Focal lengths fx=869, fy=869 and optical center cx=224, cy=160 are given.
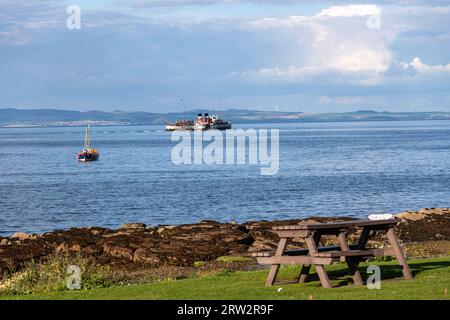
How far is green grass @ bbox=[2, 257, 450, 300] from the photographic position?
46.0ft

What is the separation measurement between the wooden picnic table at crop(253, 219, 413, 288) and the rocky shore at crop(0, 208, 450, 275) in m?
6.00

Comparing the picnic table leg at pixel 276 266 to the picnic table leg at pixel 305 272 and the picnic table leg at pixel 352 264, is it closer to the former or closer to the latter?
the picnic table leg at pixel 305 272

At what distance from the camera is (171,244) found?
1005 inches

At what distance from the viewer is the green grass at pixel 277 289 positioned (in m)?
14.0

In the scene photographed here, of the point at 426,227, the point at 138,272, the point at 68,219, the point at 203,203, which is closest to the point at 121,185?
the point at 203,203

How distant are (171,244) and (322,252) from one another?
10495mm

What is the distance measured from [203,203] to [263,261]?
3734 centimetres

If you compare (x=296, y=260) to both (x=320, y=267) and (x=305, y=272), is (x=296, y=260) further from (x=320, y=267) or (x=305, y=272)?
(x=305, y=272)

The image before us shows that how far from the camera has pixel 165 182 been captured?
72125 millimetres

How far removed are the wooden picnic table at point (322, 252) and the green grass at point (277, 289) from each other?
0.28 metres

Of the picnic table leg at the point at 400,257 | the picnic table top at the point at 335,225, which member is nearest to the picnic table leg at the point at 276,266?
the picnic table top at the point at 335,225

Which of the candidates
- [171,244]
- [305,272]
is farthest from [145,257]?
[305,272]

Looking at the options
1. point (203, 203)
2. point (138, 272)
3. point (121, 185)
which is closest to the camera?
point (138, 272)
